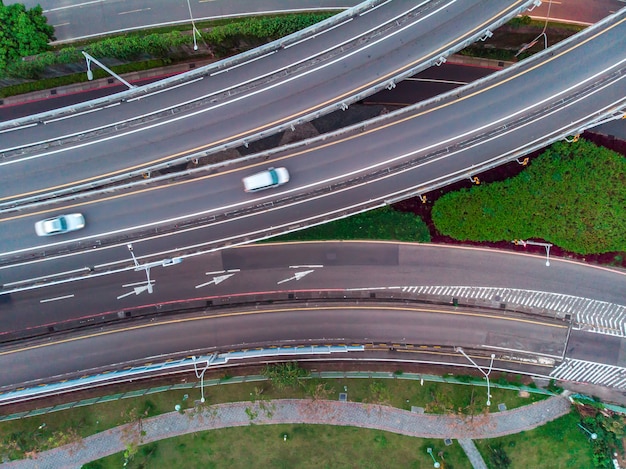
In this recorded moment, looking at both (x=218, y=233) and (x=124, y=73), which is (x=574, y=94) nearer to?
(x=218, y=233)

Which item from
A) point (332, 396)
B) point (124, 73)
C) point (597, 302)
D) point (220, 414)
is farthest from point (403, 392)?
point (124, 73)

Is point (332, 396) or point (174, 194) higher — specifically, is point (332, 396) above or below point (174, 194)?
below

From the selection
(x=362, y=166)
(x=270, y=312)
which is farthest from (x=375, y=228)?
(x=270, y=312)

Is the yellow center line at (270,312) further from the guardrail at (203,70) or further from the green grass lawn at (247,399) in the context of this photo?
the guardrail at (203,70)

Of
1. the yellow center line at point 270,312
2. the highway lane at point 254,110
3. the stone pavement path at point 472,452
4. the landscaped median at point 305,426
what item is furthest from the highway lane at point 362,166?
the stone pavement path at point 472,452

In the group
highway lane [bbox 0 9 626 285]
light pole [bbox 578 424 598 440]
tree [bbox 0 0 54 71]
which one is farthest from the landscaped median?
tree [bbox 0 0 54 71]

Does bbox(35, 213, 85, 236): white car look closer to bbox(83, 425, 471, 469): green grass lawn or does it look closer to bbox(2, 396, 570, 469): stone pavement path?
bbox(2, 396, 570, 469): stone pavement path
